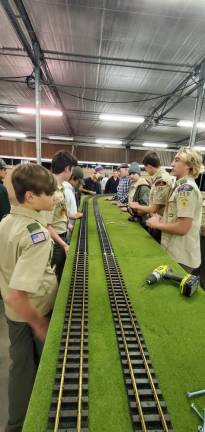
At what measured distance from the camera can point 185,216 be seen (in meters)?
1.83

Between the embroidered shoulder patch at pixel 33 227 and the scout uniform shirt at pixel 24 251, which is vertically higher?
the embroidered shoulder patch at pixel 33 227

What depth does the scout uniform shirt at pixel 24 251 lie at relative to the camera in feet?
3.49

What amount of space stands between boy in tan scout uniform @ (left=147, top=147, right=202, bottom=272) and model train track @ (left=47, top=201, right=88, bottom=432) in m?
1.00

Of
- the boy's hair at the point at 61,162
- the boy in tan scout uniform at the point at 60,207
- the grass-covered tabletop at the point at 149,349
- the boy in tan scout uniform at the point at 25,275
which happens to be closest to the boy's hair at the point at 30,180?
the boy in tan scout uniform at the point at 25,275

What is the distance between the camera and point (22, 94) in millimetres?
6902

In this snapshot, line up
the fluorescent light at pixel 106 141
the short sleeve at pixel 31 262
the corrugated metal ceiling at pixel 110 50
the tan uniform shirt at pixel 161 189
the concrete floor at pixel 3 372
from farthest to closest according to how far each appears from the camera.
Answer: the fluorescent light at pixel 106 141 → the corrugated metal ceiling at pixel 110 50 → the tan uniform shirt at pixel 161 189 → the concrete floor at pixel 3 372 → the short sleeve at pixel 31 262

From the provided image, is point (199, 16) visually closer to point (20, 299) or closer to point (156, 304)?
point (156, 304)

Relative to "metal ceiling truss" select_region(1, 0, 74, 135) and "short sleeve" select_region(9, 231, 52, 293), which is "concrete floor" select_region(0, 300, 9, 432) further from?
"metal ceiling truss" select_region(1, 0, 74, 135)

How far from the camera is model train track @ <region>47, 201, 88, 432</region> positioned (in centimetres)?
63

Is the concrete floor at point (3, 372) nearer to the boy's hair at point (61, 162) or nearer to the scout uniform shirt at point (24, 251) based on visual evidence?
the scout uniform shirt at point (24, 251)

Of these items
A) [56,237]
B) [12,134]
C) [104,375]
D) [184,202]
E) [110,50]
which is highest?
[12,134]

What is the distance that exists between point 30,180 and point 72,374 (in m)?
0.85

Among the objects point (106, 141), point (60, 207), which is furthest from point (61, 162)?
point (106, 141)

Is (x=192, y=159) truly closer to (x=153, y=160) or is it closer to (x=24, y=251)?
(x=153, y=160)
